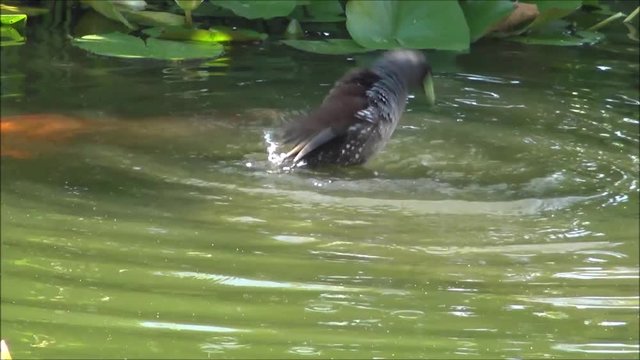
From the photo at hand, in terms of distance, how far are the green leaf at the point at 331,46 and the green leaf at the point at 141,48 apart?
0.42 m

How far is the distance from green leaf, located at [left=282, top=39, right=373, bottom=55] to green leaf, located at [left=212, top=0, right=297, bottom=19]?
0.41 feet

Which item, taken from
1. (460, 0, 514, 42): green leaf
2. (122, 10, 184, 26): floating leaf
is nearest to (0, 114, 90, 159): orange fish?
(122, 10, 184, 26): floating leaf

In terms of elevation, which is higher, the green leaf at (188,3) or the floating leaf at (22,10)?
the green leaf at (188,3)

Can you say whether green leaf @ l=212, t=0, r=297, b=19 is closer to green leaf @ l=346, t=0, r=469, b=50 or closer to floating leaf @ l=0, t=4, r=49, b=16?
green leaf @ l=346, t=0, r=469, b=50

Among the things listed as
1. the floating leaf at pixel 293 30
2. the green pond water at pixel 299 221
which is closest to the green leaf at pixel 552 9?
the green pond water at pixel 299 221

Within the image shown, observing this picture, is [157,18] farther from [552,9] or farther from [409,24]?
[552,9]

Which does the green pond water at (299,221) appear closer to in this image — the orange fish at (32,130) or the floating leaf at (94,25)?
the orange fish at (32,130)

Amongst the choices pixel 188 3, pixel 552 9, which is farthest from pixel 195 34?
pixel 552 9

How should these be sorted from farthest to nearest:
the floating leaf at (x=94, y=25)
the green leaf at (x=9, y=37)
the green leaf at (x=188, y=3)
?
the floating leaf at (x=94, y=25) → the green leaf at (x=9, y=37) → the green leaf at (x=188, y=3)

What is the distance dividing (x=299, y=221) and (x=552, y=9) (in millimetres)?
2067

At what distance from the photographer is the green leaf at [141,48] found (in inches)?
129

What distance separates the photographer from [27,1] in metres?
4.32

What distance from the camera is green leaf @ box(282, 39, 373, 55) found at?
3.69m

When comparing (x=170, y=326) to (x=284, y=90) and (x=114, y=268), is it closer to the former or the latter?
(x=114, y=268)
